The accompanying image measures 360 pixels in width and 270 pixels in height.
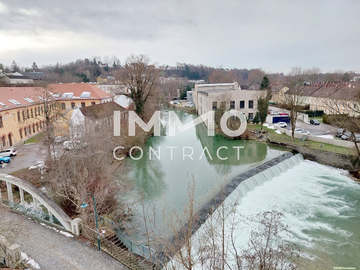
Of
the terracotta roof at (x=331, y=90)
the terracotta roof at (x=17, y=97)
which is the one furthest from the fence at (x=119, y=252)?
the terracotta roof at (x=331, y=90)

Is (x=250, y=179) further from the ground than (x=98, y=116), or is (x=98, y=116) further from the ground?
(x=98, y=116)

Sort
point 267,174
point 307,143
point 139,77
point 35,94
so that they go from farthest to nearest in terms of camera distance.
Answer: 1. point 139,77
2. point 35,94
3. point 307,143
4. point 267,174

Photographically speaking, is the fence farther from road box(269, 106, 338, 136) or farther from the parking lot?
road box(269, 106, 338, 136)

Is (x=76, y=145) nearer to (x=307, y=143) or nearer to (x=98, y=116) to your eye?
(x=98, y=116)

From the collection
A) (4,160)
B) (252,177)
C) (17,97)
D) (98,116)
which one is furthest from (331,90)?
(4,160)

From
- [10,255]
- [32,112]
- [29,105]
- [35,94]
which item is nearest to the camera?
[10,255]

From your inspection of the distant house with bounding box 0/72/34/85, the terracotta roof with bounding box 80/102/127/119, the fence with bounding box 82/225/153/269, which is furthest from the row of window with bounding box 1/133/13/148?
the distant house with bounding box 0/72/34/85

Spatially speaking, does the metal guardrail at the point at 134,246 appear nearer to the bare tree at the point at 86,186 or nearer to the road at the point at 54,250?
the bare tree at the point at 86,186

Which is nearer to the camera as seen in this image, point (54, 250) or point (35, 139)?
point (54, 250)

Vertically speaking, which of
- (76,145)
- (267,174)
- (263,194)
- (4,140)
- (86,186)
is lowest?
(263,194)
